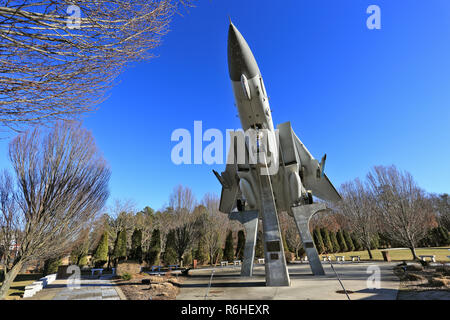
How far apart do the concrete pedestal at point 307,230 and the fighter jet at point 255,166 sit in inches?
18.8

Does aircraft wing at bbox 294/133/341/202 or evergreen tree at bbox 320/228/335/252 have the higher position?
aircraft wing at bbox 294/133/341/202

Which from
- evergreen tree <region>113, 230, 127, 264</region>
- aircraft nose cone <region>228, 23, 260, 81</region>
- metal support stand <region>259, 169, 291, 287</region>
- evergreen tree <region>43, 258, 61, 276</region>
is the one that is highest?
aircraft nose cone <region>228, 23, 260, 81</region>

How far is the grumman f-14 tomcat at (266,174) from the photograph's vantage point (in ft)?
28.5

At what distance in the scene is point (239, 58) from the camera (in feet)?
28.4

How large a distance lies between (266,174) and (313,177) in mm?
4507

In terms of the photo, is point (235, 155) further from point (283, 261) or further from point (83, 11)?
point (83, 11)

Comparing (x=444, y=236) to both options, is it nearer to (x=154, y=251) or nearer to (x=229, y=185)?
(x=229, y=185)

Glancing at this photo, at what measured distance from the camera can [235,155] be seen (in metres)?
12.3

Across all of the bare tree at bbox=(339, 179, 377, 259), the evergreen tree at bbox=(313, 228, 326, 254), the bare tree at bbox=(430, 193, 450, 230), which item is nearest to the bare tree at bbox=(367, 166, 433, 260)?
the bare tree at bbox=(339, 179, 377, 259)

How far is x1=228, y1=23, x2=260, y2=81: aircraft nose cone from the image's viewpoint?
8.44 m

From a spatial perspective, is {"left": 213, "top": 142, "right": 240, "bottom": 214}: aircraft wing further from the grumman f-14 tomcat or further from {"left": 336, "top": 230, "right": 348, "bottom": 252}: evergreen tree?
{"left": 336, "top": 230, "right": 348, "bottom": 252}: evergreen tree

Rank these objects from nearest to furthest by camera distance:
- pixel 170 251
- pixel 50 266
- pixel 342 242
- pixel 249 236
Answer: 1. pixel 249 236
2. pixel 50 266
3. pixel 170 251
4. pixel 342 242

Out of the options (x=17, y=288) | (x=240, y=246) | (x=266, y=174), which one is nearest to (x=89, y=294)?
(x=17, y=288)
